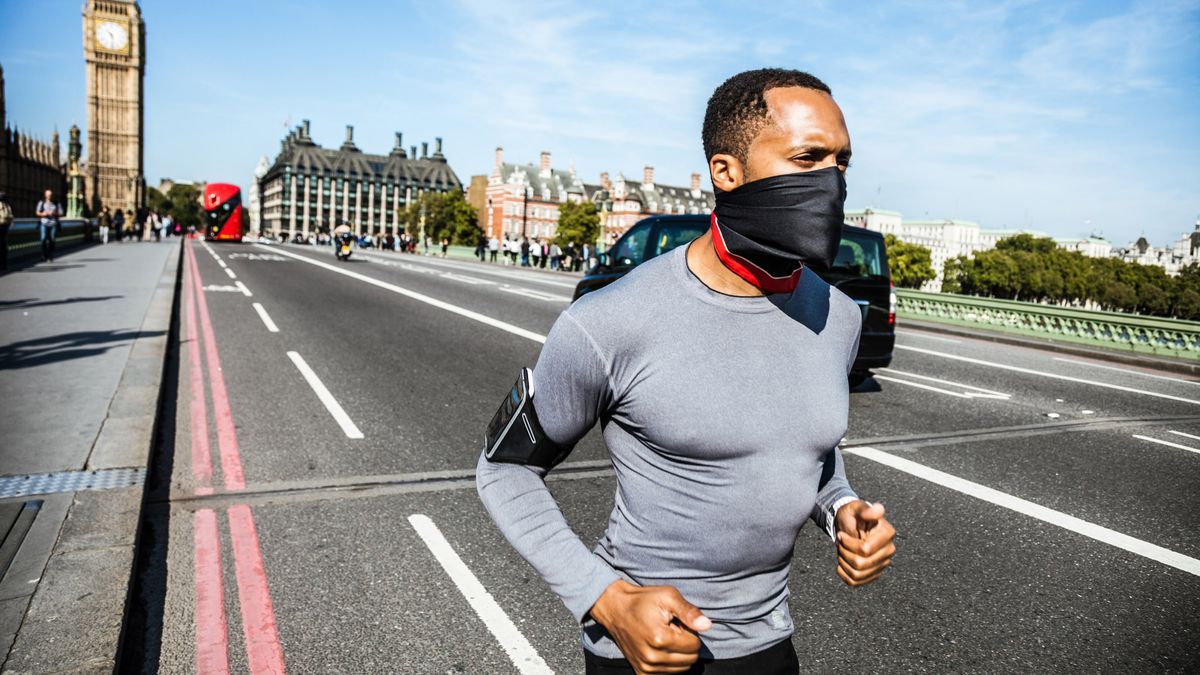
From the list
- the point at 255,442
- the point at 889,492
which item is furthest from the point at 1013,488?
the point at 255,442

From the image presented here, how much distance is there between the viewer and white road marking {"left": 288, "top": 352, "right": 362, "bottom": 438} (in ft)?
22.4

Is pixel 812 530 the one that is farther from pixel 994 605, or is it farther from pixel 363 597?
pixel 363 597

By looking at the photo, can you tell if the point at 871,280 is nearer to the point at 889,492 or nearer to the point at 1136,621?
the point at 889,492

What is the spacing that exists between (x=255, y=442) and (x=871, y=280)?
6836 mm

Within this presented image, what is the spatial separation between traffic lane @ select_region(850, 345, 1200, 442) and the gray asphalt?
0.05m

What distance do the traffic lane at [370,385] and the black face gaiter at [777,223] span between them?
463cm

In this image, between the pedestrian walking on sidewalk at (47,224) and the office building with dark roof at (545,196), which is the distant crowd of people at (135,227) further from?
the office building with dark roof at (545,196)

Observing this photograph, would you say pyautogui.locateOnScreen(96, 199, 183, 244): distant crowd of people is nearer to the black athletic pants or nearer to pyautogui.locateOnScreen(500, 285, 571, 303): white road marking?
pyautogui.locateOnScreen(500, 285, 571, 303): white road marking

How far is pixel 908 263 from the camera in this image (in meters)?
137

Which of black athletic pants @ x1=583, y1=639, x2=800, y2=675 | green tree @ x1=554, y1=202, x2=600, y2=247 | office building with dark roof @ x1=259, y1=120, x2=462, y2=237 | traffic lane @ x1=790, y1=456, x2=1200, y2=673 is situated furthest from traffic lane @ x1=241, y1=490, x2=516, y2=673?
office building with dark roof @ x1=259, y1=120, x2=462, y2=237

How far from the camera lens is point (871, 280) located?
938 centimetres

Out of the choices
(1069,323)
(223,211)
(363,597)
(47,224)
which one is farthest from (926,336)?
(223,211)

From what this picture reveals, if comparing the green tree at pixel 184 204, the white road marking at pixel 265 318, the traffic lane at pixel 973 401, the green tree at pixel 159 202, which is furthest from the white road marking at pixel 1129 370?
the green tree at pixel 159 202

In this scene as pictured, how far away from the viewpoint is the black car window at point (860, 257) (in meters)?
9.29
